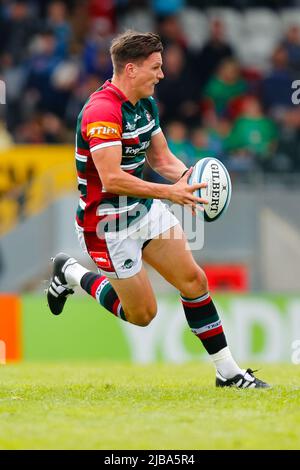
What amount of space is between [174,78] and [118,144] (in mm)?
10063

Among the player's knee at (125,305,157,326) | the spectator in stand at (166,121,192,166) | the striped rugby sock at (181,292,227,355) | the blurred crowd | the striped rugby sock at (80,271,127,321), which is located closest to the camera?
the striped rugby sock at (181,292,227,355)

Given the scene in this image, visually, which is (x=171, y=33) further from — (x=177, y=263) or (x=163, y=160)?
(x=177, y=263)

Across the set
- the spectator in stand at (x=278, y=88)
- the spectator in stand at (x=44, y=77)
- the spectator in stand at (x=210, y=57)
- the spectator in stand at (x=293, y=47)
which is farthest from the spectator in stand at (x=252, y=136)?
the spectator in stand at (x=44, y=77)

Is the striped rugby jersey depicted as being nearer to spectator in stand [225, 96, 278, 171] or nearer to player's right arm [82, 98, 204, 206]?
player's right arm [82, 98, 204, 206]

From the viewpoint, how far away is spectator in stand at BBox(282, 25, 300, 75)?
18859 millimetres

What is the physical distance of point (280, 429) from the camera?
6559 millimetres

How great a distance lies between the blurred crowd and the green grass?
8175mm

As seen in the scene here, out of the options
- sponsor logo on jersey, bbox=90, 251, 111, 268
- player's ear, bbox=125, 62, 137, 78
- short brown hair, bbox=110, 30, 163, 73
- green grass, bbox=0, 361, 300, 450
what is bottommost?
green grass, bbox=0, 361, 300, 450

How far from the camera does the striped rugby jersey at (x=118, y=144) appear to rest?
8.13 m

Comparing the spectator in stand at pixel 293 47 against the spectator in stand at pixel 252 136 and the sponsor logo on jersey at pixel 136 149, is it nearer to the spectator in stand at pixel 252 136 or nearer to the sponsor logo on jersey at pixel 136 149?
the spectator in stand at pixel 252 136

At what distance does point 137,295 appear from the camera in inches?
338

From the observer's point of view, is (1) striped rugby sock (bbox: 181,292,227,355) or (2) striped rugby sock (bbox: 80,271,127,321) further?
(2) striped rugby sock (bbox: 80,271,127,321)

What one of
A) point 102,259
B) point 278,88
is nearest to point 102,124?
point 102,259

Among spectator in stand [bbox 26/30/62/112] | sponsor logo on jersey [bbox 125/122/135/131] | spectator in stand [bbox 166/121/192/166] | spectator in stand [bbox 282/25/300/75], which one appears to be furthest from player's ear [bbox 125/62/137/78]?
spectator in stand [bbox 282/25/300/75]
